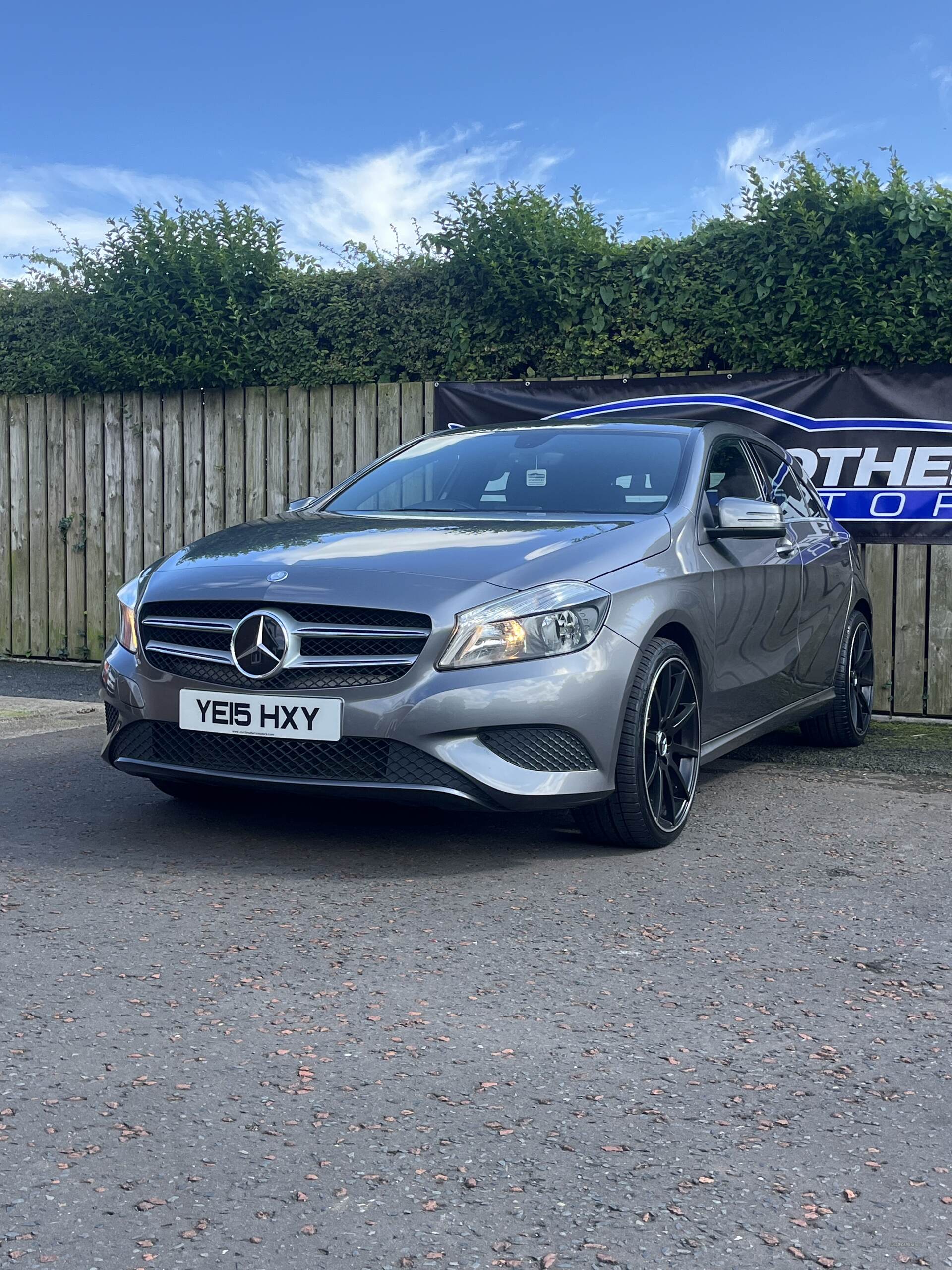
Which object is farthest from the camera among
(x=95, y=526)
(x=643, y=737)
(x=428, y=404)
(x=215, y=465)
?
(x=95, y=526)

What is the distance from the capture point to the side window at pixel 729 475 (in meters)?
5.73

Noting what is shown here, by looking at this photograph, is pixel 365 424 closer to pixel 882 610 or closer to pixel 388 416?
pixel 388 416

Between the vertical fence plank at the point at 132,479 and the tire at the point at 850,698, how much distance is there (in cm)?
562

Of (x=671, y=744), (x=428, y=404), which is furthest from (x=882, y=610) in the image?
(x=671, y=744)

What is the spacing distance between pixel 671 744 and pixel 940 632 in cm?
421

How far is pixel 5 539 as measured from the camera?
11289 millimetres

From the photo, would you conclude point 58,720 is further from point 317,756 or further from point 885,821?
point 885,821

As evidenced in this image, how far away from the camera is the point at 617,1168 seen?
2.35m

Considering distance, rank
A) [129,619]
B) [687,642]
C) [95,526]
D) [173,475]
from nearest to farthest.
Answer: [129,619]
[687,642]
[173,475]
[95,526]

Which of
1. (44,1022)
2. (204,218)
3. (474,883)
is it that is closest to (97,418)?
(204,218)

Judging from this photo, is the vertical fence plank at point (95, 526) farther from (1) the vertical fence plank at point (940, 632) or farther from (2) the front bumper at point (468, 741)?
(2) the front bumper at point (468, 741)

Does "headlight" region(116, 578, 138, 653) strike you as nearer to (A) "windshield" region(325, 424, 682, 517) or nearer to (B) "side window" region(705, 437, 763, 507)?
(A) "windshield" region(325, 424, 682, 517)

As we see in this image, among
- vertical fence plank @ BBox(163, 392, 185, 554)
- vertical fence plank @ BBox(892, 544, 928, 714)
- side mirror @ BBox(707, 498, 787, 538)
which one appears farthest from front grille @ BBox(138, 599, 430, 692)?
vertical fence plank @ BBox(163, 392, 185, 554)

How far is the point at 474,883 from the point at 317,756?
627 mm
